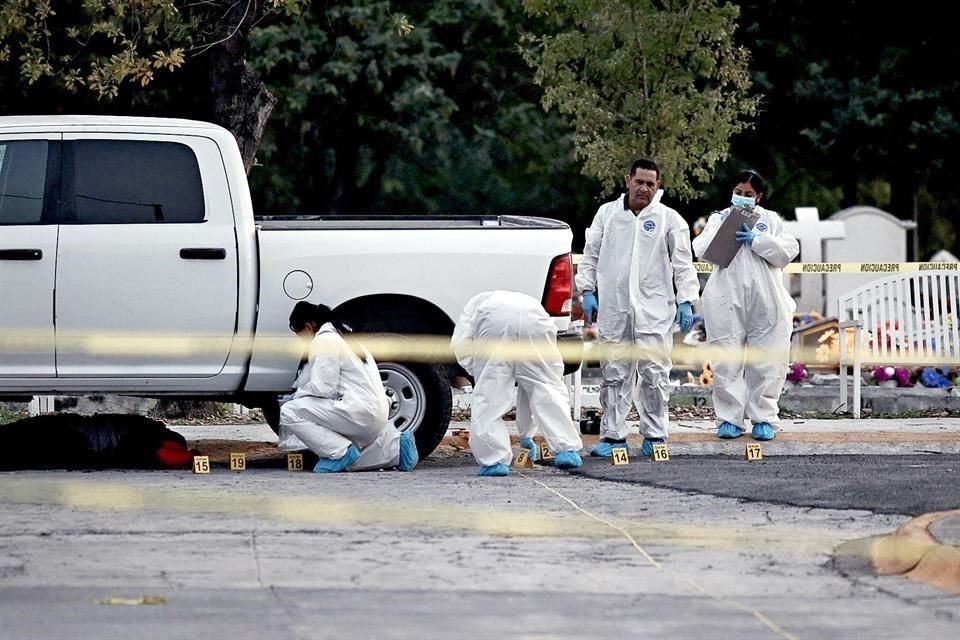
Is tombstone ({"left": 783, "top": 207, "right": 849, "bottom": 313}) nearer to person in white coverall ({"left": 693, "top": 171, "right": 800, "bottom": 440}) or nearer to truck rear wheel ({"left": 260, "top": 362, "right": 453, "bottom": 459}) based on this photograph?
person in white coverall ({"left": 693, "top": 171, "right": 800, "bottom": 440})

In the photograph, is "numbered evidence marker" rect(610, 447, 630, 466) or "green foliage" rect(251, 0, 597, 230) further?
"green foliage" rect(251, 0, 597, 230)

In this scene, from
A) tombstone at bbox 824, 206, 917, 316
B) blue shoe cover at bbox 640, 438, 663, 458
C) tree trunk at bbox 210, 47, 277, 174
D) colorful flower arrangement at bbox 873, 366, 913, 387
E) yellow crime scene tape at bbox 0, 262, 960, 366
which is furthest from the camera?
tombstone at bbox 824, 206, 917, 316

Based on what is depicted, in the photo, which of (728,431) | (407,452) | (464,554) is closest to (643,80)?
(728,431)

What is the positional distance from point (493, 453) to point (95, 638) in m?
5.21

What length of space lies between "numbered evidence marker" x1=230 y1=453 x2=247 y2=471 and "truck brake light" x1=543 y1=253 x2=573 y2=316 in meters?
2.02

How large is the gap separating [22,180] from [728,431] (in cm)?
487

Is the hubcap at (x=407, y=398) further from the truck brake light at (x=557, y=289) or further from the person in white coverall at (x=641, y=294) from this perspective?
the person in white coverall at (x=641, y=294)

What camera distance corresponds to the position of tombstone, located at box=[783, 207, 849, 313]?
29.2m

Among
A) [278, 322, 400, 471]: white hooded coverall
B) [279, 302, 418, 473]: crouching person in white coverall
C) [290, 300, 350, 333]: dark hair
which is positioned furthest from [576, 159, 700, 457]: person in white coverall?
[290, 300, 350, 333]: dark hair

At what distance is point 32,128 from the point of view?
11.7 m

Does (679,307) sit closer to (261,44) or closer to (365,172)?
(261,44)

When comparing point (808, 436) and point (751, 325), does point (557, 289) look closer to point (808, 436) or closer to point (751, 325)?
point (751, 325)

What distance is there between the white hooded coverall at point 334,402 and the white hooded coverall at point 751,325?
2715mm

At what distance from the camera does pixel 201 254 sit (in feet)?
38.0
